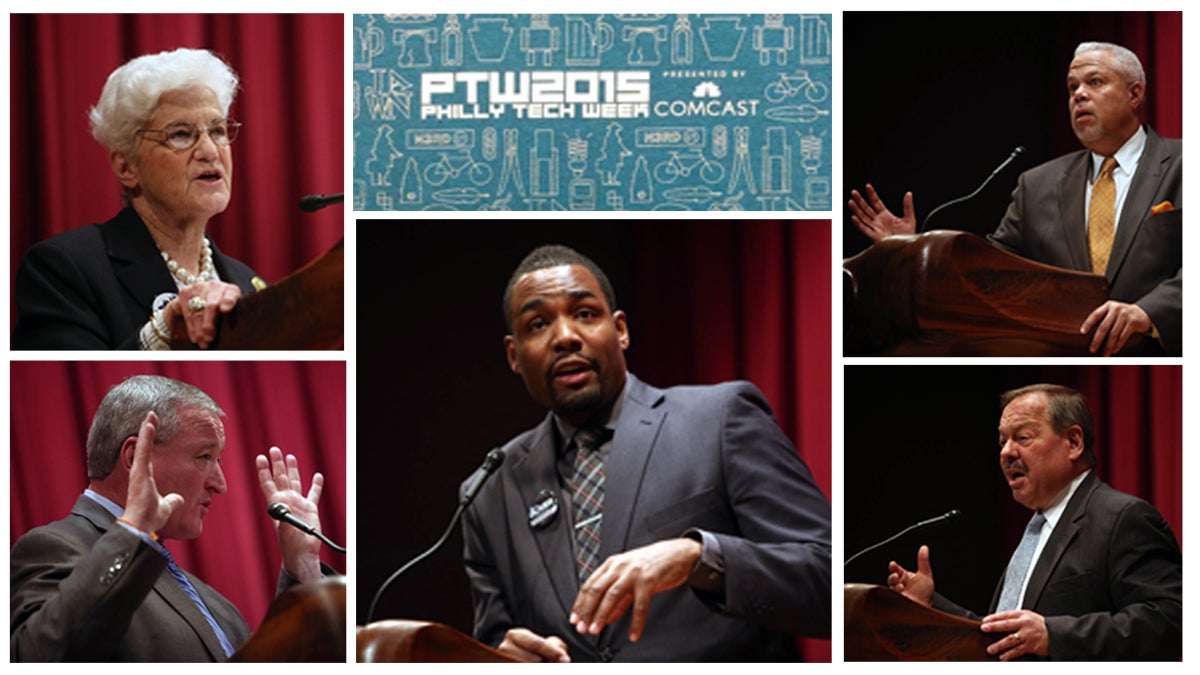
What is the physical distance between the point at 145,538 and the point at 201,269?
744mm

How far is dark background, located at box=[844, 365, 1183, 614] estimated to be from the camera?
183 inches

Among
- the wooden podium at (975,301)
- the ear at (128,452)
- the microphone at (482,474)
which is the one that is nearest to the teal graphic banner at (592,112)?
the wooden podium at (975,301)

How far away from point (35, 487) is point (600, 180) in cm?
175

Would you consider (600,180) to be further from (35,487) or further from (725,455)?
(35,487)

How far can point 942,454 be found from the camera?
4.66 metres

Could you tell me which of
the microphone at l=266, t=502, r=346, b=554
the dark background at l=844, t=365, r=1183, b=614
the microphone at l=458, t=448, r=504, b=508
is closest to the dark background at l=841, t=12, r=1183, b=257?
the dark background at l=844, t=365, r=1183, b=614

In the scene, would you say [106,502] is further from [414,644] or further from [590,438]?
[590,438]

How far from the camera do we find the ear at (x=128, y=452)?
4.62 meters

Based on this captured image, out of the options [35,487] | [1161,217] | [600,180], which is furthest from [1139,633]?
[35,487]

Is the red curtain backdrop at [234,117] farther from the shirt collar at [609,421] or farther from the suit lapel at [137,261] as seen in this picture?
the shirt collar at [609,421]

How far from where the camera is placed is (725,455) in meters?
4.59

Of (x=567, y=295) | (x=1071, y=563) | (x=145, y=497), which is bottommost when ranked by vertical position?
(x=1071, y=563)

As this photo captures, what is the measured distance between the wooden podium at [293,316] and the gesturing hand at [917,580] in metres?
1.64

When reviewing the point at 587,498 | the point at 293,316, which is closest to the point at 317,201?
the point at 293,316
